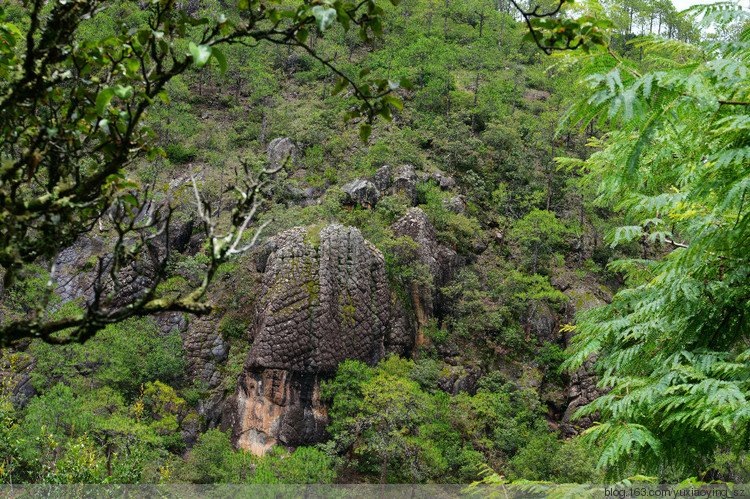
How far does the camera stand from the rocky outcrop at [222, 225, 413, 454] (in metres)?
12.1

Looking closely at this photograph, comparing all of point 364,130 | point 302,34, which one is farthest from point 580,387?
point 302,34

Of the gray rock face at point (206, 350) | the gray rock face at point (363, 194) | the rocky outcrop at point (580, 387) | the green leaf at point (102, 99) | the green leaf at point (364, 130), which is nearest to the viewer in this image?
the green leaf at point (102, 99)

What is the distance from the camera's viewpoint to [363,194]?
18172 mm

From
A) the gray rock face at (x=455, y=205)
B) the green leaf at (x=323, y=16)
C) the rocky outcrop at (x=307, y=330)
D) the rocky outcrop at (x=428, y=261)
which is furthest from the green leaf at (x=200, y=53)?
the gray rock face at (x=455, y=205)

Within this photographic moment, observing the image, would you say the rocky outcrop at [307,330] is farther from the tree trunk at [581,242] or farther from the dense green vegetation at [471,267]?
the tree trunk at [581,242]

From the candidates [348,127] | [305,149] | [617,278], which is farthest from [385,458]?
[348,127]

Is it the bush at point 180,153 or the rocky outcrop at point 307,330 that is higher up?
the bush at point 180,153

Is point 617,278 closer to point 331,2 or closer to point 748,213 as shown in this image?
point 748,213

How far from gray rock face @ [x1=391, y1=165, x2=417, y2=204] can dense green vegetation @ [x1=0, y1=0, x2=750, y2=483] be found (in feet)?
1.36

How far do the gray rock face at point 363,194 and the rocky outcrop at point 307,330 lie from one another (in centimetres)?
329

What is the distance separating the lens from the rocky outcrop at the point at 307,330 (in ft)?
39.8

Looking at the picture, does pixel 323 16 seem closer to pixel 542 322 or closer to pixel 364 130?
pixel 364 130

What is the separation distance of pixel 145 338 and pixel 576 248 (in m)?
A: 17.1

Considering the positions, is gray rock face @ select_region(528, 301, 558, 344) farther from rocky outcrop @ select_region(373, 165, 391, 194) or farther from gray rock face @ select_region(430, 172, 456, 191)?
rocky outcrop @ select_region(373, 165, 391, 194)
